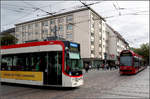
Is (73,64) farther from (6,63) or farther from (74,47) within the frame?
(6,63)

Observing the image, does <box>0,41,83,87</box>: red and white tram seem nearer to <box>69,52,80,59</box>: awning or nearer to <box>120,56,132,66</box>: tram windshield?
<box>69,52,80,59</box>: awning

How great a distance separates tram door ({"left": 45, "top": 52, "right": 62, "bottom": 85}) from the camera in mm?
9984

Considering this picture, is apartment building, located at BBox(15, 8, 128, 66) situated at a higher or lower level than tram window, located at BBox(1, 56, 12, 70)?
higher

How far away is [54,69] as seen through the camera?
10.1 m

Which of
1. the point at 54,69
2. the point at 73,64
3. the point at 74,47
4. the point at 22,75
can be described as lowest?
the point at 22,75

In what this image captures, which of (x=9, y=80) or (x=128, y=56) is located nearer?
(x=9, y=80)

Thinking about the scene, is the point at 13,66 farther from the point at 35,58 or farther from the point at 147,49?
the point at 147,49

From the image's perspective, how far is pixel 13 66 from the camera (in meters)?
12.4

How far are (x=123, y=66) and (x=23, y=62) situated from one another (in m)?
13.8

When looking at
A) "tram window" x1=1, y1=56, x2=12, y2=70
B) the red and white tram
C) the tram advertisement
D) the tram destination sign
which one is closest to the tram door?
the red and white tram

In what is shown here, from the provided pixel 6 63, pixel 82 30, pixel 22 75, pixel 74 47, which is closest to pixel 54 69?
pixel 74 47

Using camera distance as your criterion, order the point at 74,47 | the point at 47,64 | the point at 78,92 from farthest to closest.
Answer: the point at 74,47, the point at 47,64, the point at 78,92

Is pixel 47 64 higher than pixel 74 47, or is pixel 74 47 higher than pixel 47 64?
pixel 74 47

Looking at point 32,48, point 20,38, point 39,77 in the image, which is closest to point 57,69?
point 39,77
